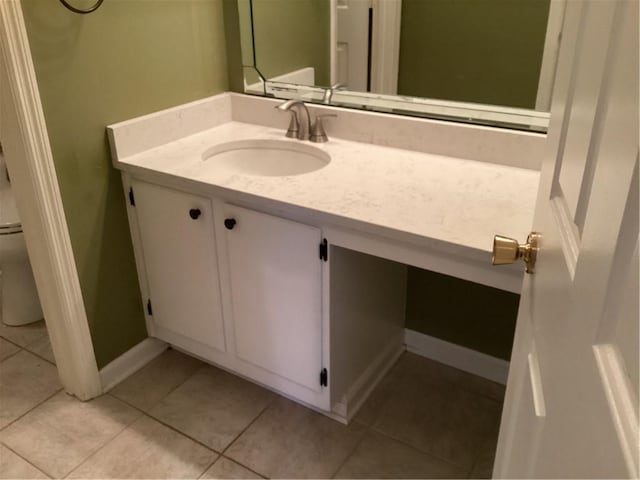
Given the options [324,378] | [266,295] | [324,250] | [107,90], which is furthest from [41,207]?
[324,378]

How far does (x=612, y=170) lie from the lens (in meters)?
0.57

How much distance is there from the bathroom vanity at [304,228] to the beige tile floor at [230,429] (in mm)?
112

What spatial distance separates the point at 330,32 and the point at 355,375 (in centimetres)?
112

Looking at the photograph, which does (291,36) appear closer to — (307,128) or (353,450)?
(307,128)

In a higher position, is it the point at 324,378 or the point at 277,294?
the point at 277,294

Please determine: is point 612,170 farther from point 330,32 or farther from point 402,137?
point 330,32

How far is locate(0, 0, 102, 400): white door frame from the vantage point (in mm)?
1482

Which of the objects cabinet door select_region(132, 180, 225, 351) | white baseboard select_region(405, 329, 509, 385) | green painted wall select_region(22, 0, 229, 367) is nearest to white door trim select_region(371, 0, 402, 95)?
green painted wall select_region(22, 0, 229, 367)

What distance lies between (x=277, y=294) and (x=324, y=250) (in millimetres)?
237

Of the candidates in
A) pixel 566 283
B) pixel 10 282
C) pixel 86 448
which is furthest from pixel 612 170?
pixel 10 282

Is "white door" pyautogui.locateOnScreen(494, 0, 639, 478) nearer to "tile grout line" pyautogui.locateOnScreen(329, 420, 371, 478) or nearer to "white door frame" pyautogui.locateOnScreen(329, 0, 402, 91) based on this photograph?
"tile grout line" pyautogui.locateOnScreen(329, 420, 371, 478)

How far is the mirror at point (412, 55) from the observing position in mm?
1625

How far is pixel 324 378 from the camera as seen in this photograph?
172 centimetres

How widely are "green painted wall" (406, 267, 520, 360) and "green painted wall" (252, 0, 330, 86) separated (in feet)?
2.57
